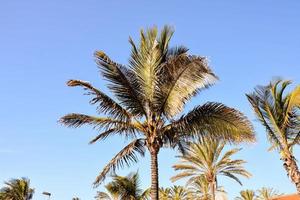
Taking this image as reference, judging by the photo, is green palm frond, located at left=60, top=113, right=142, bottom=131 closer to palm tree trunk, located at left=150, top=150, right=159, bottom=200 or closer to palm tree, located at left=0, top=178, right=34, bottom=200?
palm tree trunk, located at left=150, top=150, right=159, bottom=200

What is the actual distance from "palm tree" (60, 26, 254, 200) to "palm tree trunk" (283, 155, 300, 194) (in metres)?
4.35

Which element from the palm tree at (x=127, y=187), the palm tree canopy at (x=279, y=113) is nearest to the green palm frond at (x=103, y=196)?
the palm tree at (x=127, y=187)

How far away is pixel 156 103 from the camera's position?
44.7 feet

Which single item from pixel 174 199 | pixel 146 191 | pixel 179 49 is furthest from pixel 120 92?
pixel 174 199

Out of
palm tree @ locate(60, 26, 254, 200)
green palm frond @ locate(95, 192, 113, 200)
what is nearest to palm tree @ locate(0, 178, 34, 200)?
green palm frond @ locate(95, 192, 113, 200)

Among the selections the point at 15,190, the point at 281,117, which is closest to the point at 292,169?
the point at 281,117

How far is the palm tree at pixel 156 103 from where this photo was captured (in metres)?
13.3

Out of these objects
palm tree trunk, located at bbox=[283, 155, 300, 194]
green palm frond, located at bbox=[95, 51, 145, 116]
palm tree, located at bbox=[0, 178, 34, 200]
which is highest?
palm tree, located at bbox=[0, 178, 34, 200]

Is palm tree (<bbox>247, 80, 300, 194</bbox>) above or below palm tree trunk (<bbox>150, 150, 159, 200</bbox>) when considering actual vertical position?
above

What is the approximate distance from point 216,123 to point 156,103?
2324 mm

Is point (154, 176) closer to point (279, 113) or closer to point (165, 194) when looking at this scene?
point (279, 113)

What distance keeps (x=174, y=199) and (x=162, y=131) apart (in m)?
38.7

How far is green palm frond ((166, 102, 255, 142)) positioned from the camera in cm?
1311

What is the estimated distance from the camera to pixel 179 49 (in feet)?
47.2
